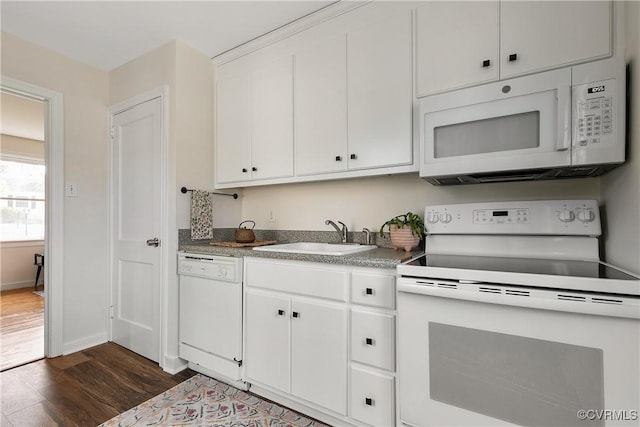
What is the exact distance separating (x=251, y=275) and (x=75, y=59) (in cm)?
246

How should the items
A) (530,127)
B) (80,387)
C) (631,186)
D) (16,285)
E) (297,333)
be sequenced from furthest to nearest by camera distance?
(16,285) → (80,387) → (297,333) → (530,127) → (631,186)

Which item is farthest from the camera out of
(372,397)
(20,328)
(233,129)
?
(20,328)

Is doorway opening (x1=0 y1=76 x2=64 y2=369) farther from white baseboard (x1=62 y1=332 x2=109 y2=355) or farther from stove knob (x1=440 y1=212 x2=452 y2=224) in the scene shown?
stove knob (x1=440 y1=212 x2=452 y2=224)

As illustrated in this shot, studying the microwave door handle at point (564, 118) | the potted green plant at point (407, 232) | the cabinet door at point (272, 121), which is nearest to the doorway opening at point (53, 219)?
the cabinet door at point (272, 121)

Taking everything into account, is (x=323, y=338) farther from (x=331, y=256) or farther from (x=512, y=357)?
(x=512, y=357)

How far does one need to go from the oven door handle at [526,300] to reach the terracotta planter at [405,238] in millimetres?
498

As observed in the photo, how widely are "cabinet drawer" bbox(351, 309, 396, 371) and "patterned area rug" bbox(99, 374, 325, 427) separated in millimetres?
516

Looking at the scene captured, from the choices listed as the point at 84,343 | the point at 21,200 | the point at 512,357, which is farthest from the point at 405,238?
the point at 21,200

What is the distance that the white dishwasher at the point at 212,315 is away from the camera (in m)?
1.94

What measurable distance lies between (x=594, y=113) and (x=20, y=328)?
185 inches

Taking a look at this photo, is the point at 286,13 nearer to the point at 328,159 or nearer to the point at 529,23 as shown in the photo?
the point at 328,159

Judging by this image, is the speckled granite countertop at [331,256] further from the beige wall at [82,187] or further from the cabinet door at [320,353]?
the beige wall at [82,187]

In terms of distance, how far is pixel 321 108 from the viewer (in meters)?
2.02

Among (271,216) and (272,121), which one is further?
Answer: (271,216)
